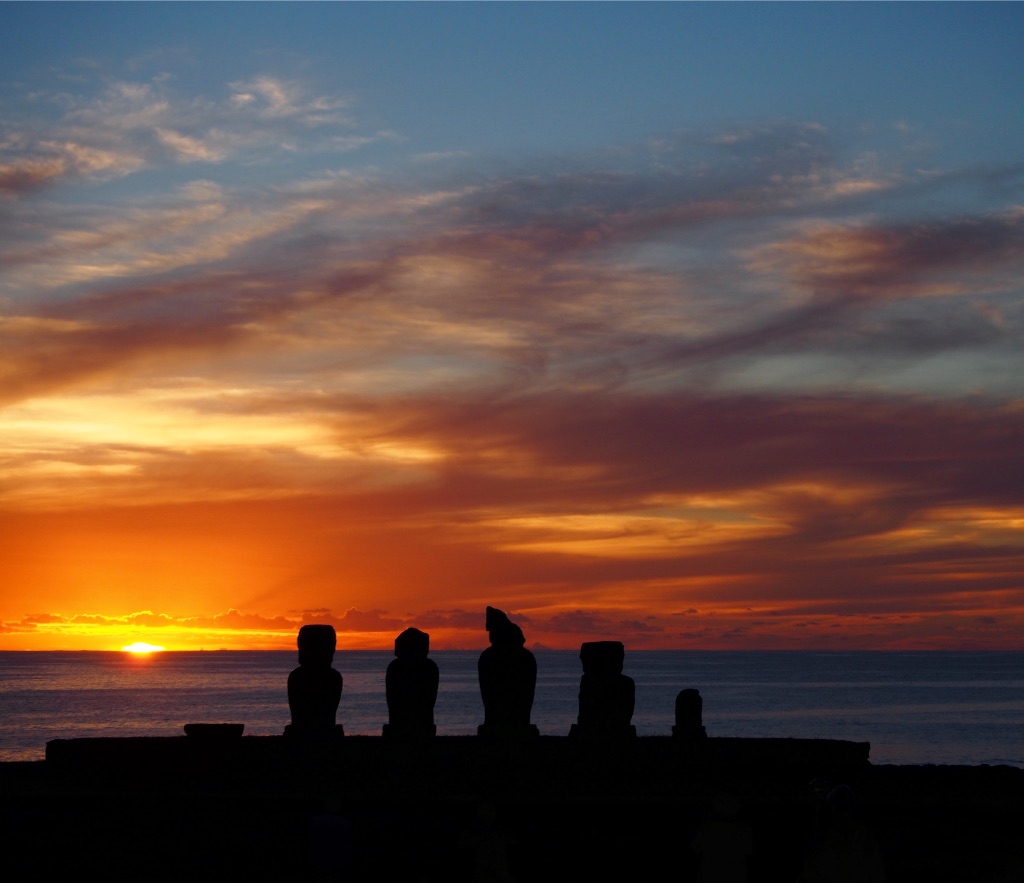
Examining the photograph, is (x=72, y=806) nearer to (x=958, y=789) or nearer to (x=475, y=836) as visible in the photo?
(x=475, y=836)

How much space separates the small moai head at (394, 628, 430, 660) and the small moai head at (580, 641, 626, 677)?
2.65 m

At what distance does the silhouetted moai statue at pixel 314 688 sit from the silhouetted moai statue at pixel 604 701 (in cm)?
392

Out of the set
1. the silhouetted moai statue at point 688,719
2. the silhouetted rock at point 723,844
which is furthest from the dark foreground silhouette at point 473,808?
the silhouetted moai statue at point 688,719

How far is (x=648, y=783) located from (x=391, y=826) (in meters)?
4.51

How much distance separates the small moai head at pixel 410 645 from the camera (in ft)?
72.9

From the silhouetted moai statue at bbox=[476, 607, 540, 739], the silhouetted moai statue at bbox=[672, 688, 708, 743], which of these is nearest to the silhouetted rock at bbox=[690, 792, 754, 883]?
the silhouetted moai statue at bbox=[476, 607, 540, 739]

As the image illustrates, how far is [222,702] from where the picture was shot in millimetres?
122688

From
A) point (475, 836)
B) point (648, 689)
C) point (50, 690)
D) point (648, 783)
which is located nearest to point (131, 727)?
point (50, 690)

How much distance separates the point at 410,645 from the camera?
877 inches

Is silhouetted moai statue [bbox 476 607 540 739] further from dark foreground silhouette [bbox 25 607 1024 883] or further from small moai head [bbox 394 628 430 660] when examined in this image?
small moai head [bbox 394 628 430 660]

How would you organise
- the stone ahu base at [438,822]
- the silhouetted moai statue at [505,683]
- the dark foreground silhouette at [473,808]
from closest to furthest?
1. the dark foreground silhouette at [473,808]
2. the stone ahu base at [438,822]
3. the silhouetted moai statue at [505,683]

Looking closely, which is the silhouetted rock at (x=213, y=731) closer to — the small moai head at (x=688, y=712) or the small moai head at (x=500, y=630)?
the small moai head at (x=500, y=630)

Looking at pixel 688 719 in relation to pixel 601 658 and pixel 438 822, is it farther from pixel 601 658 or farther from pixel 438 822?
pixel 438 822

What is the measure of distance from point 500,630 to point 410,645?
→ 1.51 meters
